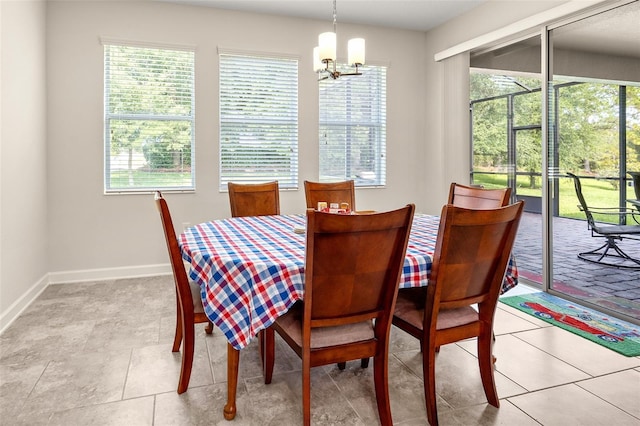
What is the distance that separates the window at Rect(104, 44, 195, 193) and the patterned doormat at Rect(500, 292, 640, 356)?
3.35 m

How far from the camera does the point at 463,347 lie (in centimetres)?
268

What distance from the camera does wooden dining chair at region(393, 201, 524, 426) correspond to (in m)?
1.74

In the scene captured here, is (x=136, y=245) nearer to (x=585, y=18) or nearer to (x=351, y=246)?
(x=351, y=246)

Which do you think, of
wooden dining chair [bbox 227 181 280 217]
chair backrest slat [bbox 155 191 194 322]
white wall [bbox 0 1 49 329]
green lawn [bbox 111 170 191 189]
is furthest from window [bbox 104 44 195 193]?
chair backrest slat [bbox 155 191 194 322]

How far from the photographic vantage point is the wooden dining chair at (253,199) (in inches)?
137

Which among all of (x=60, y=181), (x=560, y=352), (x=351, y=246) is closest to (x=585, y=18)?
(x=560, y=352)

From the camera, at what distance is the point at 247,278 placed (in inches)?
68.0

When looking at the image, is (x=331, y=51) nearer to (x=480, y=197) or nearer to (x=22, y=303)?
(x=480, y=197)

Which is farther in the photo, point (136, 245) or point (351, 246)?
point (136, 245)

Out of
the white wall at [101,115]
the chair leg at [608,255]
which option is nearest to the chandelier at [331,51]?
the white wall at [101,115]

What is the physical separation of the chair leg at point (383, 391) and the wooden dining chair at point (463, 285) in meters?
0.18

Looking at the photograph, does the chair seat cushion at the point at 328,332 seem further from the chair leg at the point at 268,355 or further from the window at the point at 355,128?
the window at the point at 355,128

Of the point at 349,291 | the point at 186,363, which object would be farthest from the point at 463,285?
the point at 186,363

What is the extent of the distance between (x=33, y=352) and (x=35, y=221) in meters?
1.58
